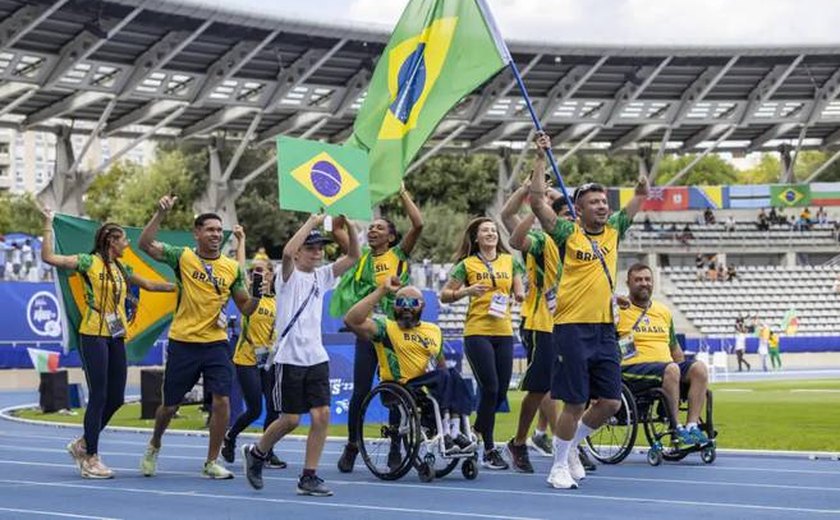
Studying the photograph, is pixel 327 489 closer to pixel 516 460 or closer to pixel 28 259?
pixel 516 460

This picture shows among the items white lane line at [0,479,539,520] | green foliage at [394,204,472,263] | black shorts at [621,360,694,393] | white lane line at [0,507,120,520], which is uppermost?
green foliage at [394,204,472,263]

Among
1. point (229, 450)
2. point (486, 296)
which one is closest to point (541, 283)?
point (486, 296)

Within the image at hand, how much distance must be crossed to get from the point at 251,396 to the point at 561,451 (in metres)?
3.26

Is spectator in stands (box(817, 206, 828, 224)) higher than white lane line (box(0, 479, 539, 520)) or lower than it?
higher

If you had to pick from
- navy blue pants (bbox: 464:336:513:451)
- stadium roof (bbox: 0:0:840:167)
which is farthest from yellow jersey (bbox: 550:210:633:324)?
stadium roof (bbox: 0:0:840:167)

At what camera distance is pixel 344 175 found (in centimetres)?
964

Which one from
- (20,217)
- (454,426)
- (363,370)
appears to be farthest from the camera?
(20,217)

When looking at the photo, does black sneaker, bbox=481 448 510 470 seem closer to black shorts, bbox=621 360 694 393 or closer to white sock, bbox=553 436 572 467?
black shorts, bbox=621 360 694 393

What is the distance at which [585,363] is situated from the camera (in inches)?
363

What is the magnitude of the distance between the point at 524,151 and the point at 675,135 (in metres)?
7.90

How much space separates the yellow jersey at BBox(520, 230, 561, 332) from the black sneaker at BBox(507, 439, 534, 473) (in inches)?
34.8

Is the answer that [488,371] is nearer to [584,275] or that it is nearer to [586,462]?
[586,462]

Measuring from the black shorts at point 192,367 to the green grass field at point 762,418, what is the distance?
449cm

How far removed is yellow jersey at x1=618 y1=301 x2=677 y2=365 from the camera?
11523 mm
